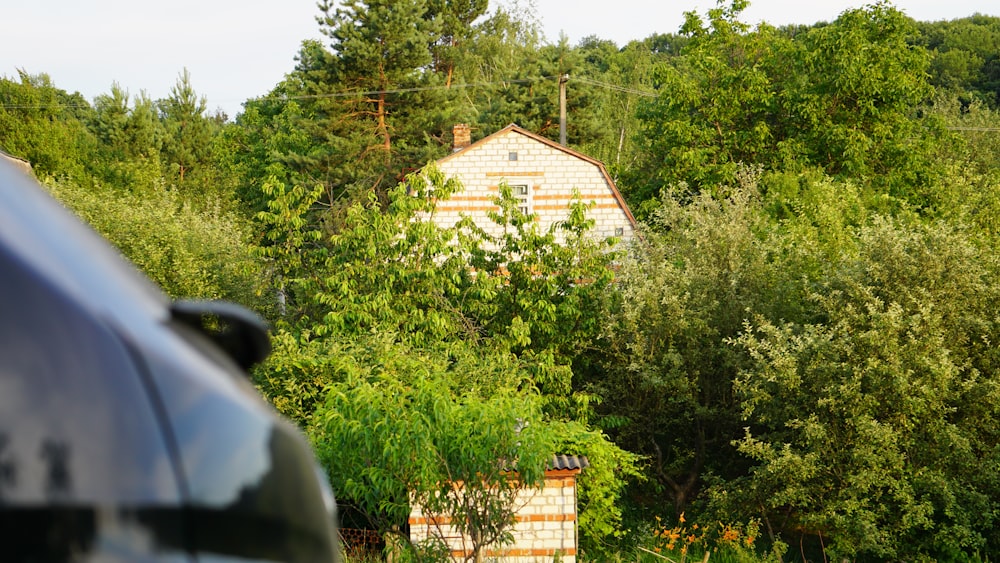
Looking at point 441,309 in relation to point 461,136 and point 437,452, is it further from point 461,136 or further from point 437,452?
point 461,136

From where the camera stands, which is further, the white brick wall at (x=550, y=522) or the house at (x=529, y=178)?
the house at (x=529, y=178)

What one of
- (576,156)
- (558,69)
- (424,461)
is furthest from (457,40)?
(424,461)

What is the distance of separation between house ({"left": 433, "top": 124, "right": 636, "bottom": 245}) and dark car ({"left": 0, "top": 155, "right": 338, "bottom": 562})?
28.7m

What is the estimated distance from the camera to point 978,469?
18.4 m

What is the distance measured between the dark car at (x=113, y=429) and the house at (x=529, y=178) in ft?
94.1

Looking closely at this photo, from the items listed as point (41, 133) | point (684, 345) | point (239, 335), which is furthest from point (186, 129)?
point (239, 335)

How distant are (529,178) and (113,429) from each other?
95.6 feet

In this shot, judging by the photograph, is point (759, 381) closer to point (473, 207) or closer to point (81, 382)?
point (473, 207)

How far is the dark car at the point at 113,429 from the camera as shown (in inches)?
25.0

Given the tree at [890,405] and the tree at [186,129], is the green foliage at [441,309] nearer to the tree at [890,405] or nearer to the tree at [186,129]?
the tree at [890,405]

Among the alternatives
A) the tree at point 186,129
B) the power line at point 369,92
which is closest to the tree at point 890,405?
the power line at point 369,92

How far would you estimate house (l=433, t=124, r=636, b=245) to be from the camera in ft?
96.9

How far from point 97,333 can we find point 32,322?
46mm

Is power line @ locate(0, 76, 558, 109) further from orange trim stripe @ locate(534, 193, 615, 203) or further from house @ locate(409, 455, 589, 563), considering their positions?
house @ locate(409, 455, 589, 563)
